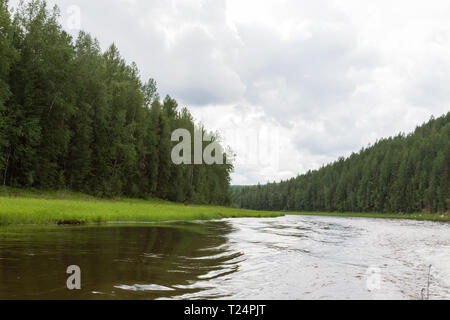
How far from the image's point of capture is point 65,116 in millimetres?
43406

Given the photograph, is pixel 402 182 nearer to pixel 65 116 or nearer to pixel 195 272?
pixel 65 116

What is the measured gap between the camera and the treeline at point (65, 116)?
3762 cm

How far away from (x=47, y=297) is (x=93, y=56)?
50.9m

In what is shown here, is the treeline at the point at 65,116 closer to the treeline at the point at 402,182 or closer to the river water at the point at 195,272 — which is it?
the river water at the point at 195,272

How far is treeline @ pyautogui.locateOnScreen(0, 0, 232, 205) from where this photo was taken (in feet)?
123

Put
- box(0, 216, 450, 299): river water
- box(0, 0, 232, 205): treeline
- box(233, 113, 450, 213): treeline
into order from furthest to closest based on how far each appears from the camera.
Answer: box(233, 113, 450, 213): treeline → box(0, 0, 232, 205): treeline → box(0, 216, 450, 299): river water

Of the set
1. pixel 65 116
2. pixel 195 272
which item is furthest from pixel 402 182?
pixel 195 272

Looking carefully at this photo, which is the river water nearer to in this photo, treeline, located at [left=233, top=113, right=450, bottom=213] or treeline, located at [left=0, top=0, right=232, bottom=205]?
treeline, located at [left=0, top=0, right=232, bottom=205]

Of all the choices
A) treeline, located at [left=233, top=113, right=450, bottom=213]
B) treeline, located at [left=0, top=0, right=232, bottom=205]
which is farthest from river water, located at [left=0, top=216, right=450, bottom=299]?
treeline, located at [left=233, top=113, right=450, bottom=213]

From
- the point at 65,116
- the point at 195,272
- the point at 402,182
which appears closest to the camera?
the point at 195,272
